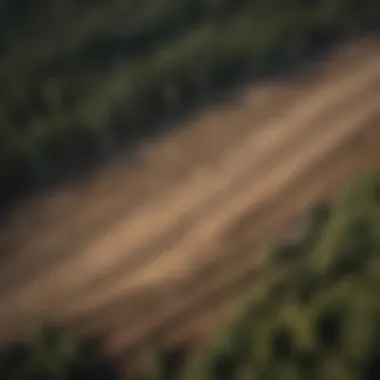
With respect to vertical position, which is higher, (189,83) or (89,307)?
(189,83)

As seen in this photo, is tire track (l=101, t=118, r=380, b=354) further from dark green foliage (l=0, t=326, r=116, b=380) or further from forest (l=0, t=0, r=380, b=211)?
forest (l=0, t=0, r=380, b=211)

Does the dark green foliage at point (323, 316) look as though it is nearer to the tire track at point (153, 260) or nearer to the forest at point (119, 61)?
the tire track at point (153, 260)

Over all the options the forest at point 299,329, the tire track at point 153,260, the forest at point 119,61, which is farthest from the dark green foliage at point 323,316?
the forest at point 119,61

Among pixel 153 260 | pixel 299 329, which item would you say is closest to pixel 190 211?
pixel 153 260

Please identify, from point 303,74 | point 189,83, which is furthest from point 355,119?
point 189,83

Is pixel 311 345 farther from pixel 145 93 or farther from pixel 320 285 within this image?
pixel 145 93

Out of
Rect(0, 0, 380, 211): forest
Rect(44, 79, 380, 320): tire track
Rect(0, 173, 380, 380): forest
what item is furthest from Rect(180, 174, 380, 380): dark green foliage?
Rect(0, 0, 380, 211): forest
